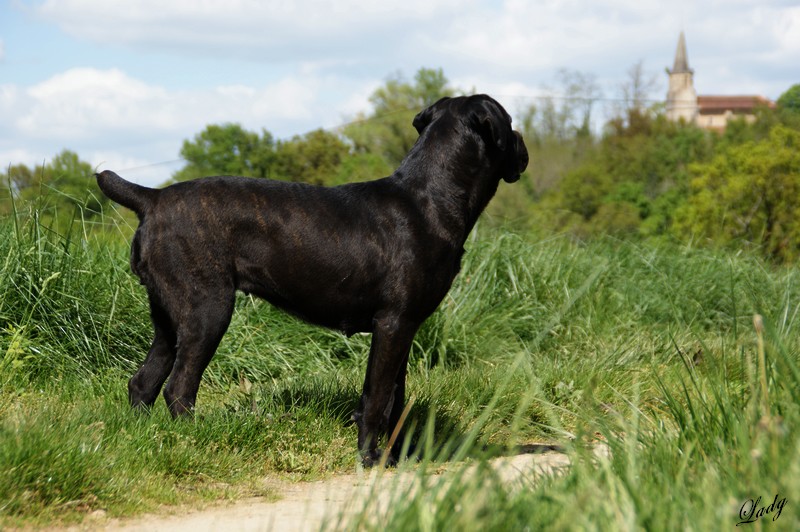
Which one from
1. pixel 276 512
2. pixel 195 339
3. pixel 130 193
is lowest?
pixel 276 512

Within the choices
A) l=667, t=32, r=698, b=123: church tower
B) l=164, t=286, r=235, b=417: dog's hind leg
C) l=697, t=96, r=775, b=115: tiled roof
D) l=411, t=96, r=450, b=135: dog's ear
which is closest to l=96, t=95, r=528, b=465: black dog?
l=164, t=286, r=235, b=417: dog's hind leg

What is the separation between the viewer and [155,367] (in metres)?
5.07

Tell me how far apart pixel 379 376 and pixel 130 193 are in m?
1.63

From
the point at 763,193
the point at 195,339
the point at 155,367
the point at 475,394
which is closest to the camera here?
the point at 195,339

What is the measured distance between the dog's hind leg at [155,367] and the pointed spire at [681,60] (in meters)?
124

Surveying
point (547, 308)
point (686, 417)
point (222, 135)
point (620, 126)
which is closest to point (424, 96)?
point (620, 126)

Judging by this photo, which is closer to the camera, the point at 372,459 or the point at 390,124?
the point at 372,459

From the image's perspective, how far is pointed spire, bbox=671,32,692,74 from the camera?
12050 centimetres

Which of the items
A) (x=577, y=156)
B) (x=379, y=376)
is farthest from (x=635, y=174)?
(x=379, y=376)

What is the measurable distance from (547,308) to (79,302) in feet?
13.5

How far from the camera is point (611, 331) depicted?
8102 millimetres

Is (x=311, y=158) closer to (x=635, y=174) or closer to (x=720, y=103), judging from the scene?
(x=635, y=174)

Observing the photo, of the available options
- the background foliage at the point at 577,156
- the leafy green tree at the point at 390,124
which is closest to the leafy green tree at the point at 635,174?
the background foliage at the point at 577,156

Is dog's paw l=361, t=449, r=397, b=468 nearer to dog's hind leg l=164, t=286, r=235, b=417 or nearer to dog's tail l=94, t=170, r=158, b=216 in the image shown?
dog's hind leg l=164, t=286, r=235, b=417
